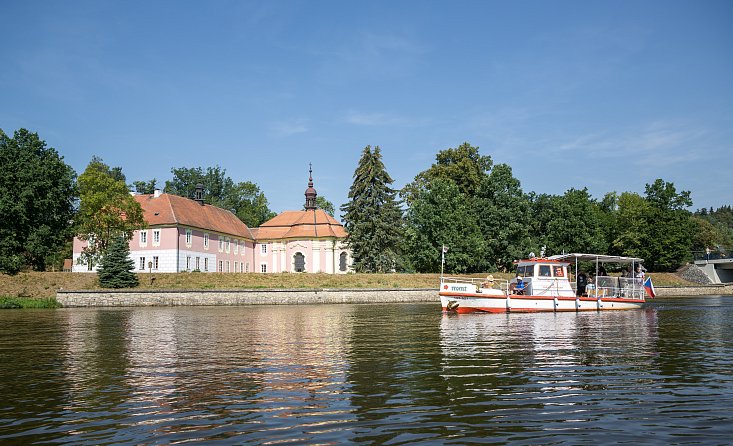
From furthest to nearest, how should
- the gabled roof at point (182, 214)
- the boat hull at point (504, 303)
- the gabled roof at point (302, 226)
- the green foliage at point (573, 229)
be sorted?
the gabled roof at point (302, 226), the green foliage at point (573, 229), the gabled roof at point (182, 214), the boat hull at point (504, 303)

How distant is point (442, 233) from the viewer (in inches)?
2746

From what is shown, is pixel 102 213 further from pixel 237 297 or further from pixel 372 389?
pixel 372 389

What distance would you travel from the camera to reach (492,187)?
75875 mm

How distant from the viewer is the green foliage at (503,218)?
73500mm

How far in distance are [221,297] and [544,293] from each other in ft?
86.7

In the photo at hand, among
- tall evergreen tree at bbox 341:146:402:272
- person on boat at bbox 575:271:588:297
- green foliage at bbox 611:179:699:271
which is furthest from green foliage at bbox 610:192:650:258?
person on boat at bbox 575:271:588:297

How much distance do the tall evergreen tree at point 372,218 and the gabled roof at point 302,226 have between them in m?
13.4

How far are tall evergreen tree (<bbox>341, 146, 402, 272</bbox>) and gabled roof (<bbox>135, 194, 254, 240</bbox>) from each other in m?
19.3

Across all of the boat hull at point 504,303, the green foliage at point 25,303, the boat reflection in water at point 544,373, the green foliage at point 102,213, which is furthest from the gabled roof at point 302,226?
the boat reflection in water at point 544,373

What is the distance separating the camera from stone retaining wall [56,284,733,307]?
158 ft

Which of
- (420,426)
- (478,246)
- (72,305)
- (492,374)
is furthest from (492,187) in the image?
(420,426)

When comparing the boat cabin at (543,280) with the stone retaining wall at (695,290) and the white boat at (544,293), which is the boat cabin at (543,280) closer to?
the white boat at (544,293)

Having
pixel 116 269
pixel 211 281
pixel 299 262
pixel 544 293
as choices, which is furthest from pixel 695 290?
pixel 116 269

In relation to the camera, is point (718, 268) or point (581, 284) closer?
point (581, 284)
